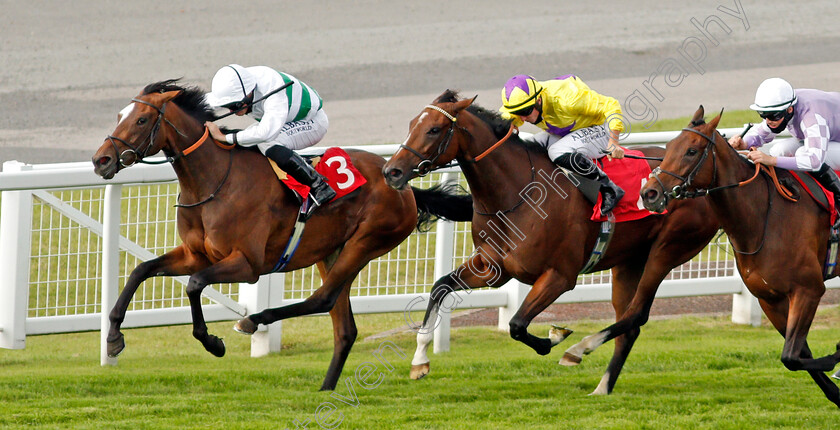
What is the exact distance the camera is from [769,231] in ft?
19.8

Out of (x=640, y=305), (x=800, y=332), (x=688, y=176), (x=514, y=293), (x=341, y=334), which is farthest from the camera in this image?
(x=514, y=293)

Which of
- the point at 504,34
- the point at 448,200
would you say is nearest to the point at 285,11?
the point at 504,34

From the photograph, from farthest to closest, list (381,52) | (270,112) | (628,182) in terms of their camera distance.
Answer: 1. (381,52)
2. (628,182)
3. (270,112)

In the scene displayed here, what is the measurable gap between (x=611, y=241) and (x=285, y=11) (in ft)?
35.0

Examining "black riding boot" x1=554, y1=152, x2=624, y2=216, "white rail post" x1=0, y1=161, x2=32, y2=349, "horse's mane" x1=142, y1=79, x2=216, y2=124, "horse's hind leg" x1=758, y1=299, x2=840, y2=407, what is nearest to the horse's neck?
"horse's hind leg" x1=758, y1=299, x2=840, y2=407

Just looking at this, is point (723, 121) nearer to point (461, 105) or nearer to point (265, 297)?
point (265, 297)

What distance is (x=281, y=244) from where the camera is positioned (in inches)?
262

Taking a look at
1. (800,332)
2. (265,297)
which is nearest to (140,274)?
(265,297)

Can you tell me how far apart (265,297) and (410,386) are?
1.42 metres

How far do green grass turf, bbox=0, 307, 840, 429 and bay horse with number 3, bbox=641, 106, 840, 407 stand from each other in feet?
1.52

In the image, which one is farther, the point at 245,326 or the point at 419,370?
the point at 419,370

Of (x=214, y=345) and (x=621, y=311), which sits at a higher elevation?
(x=621, y=311)

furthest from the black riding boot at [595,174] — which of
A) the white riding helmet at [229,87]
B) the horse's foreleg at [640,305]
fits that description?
the white riding helmet at [229,87]

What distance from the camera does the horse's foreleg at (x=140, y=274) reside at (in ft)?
20.4
